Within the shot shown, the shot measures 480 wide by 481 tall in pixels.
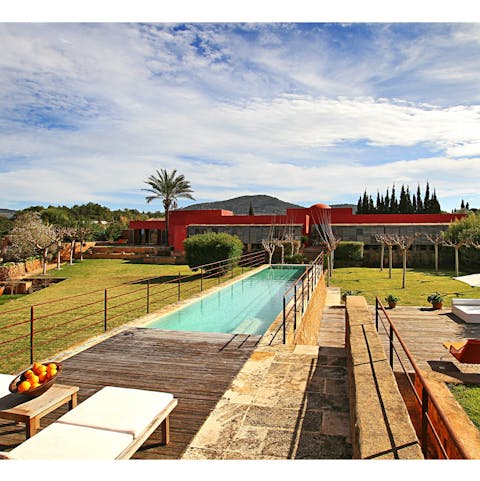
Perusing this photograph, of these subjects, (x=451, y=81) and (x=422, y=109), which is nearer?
(x=451, y=81)

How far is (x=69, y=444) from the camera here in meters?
2.39

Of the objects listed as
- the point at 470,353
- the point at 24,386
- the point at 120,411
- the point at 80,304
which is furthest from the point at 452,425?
the point at 80,304

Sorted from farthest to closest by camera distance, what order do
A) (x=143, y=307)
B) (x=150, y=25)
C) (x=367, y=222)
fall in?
(x=367, y=222), (x=143, y=307), (x=150, y=25)

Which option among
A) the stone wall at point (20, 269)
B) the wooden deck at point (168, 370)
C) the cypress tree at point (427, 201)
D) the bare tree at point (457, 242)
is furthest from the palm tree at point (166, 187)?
the cypress tree at point (427, 201)

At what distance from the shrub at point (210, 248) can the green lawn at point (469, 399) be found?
41.7 feet

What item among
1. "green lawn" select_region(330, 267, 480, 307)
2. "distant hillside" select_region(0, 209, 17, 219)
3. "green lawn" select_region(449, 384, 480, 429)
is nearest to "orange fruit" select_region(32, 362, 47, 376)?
"green lawn" select_region(449, 384, 480, 429)

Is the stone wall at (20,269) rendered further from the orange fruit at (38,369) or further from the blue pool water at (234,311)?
the orange fruit at (38,369)

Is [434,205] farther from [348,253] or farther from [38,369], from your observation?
[38,369]

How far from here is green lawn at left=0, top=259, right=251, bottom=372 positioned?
264 inches

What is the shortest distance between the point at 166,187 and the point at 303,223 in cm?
1336

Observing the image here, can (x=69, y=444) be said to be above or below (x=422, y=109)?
below
